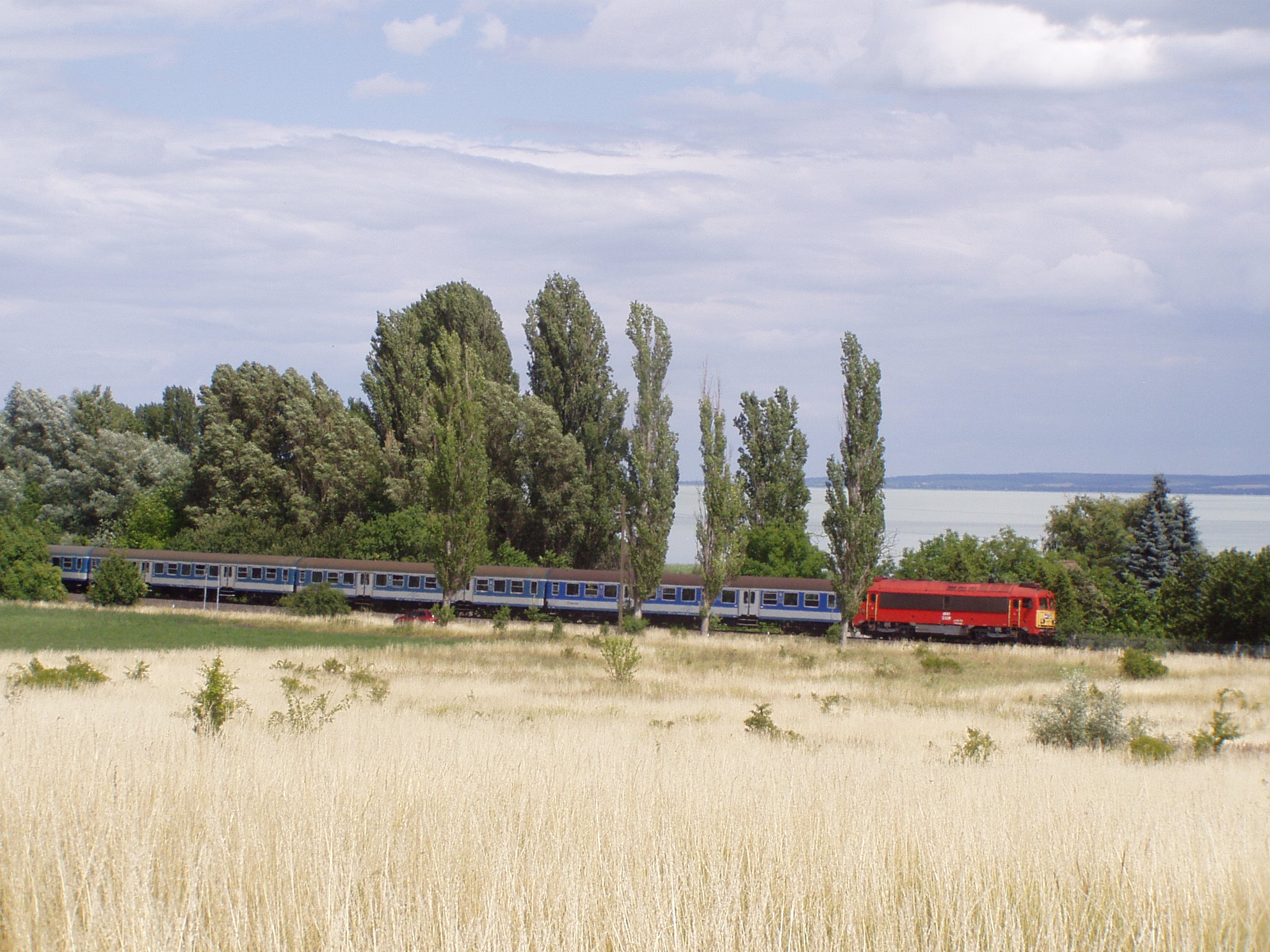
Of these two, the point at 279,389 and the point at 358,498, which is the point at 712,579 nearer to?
the point at 358,498

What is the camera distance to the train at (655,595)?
148ft

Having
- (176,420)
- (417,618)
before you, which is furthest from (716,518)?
(176,420)

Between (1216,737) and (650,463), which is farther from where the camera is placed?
(650,463)

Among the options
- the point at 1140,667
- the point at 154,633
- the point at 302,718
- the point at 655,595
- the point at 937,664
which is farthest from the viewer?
the point at 655,595

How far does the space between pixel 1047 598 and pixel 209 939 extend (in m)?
45.3

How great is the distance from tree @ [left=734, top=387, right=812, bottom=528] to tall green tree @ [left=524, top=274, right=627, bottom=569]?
287 inches

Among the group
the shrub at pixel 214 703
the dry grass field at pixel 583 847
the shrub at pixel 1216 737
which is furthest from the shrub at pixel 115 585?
the shrub at pixel 1216 737

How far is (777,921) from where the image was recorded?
5.16m

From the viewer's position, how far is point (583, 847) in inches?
232

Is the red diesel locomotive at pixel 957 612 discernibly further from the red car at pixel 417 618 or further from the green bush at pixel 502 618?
the red car at pixel 417 618

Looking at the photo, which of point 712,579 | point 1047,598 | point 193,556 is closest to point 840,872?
point 712,579

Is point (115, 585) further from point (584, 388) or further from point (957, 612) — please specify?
point (957, 612)

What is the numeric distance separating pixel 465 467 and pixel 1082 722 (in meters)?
33.7

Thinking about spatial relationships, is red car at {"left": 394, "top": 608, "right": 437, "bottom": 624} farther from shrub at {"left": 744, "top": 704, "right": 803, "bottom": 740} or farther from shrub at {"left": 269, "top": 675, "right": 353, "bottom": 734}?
shrub at {"left": 744, "top": 704, "right": 803, "bottom": 740}
